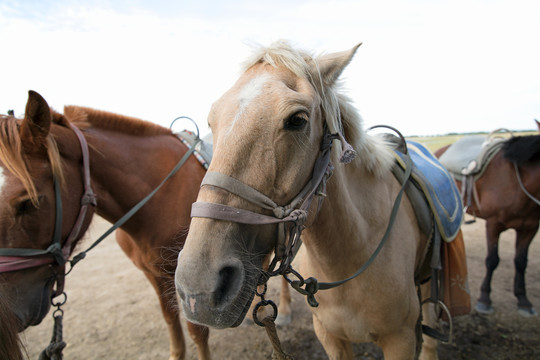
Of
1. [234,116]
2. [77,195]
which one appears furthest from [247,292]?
[77,195]

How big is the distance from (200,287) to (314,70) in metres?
1.01

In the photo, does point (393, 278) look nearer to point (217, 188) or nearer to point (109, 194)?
point (217, 188)

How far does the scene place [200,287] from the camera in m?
0.85

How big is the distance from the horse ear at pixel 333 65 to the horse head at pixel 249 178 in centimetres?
9

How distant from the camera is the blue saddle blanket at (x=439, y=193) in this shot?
2.01m

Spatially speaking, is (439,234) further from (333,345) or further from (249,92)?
(249,92)

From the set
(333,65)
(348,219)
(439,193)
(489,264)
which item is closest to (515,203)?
(489,264)

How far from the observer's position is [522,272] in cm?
372

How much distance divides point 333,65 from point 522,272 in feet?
14.1

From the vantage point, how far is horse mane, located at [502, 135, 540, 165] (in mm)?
3762

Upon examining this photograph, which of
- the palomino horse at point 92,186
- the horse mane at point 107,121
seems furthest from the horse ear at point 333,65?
the horse mane at point 107,121

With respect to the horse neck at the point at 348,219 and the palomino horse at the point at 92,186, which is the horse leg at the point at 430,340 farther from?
the palomino horse at the point at 92,186

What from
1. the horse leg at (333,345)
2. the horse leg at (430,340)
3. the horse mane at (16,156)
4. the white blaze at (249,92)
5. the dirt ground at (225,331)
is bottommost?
the dirt ground at (225,331)

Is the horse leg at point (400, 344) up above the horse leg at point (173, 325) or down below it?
above
